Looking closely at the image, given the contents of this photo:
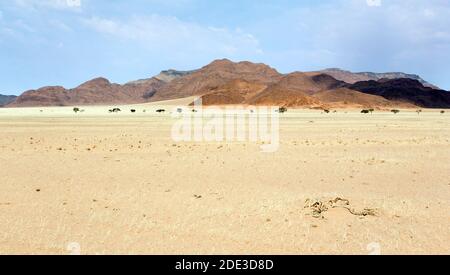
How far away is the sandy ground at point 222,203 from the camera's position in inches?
318

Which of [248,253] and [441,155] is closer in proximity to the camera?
[248,253]

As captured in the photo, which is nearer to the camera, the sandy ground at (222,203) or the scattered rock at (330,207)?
the sandy ground at (222,203)

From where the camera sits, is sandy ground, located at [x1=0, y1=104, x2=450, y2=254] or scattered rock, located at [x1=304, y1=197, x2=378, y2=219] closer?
sandy ground, located at [x1=0, y1=104, x2=450, y2=254]

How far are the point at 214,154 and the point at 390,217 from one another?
12.7 metres

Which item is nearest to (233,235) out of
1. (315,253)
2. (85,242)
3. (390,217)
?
(315,253)

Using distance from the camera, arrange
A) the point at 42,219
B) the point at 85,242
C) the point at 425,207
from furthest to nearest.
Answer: the point at 425,207, the point at 42,219, the point at 85,242

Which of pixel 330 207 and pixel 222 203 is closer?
pixel 330 207

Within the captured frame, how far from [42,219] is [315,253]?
6.05m

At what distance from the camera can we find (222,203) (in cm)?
1130

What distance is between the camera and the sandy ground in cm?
809

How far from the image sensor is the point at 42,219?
381 inches

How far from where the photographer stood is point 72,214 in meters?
10.1

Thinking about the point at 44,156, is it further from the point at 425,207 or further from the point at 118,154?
the point at 425,207
